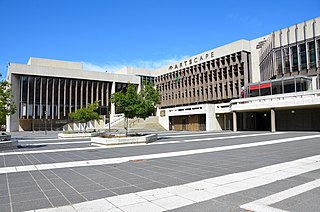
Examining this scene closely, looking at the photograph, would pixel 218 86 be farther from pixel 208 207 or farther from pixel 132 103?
pixel 208 207

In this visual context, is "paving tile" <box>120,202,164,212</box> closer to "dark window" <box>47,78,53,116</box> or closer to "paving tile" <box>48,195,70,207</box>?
"paving tile" <box>48,195,70,207</box>

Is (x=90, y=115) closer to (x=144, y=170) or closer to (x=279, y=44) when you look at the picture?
(x=144, y=170)

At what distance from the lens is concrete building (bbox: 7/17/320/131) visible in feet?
115

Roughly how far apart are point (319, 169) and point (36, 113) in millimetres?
61402

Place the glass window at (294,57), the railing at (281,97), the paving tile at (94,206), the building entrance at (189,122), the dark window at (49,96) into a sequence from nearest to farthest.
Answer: the paving tile at (94,206) < the railing at (281,97) < the glass window at (294,57) < the building entrance at (189,122) < the dark window at (49,96)

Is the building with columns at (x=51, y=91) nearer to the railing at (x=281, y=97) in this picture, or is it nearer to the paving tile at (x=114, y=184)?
the railing at (x=281, y=97)

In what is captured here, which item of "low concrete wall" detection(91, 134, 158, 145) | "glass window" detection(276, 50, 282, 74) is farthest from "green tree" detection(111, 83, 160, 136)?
"glass window" detection(276, 50, 282, 74)

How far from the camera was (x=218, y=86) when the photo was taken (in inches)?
2133

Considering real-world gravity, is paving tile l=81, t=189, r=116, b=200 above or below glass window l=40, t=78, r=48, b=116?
below

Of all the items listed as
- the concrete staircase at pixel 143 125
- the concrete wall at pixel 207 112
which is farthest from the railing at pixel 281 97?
the concrete staircase at pixel 143 125

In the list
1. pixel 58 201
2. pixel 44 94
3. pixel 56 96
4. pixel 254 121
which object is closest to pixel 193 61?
pixel 254 121

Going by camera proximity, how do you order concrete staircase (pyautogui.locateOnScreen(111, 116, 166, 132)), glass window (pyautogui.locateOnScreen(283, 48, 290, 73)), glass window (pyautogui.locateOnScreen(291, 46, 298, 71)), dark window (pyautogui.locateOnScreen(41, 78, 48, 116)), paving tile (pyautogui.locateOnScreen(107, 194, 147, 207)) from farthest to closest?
dark window (pyautogui.locateOnScreen(41, 78, 48, 116)), concrete staircase (pyautogui.locateOnScreen(111, 116, 166, 132)), glass window (pyautogui.locateOnScreen(283, 48, 290, 73)), glass window (pyautogui.locateOnScreen(291, 46, 298, 71)), paving tile (pyautogui.locateOnScreen(107, 194, 147, 207))

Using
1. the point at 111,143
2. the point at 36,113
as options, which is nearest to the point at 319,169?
the point at 111,143

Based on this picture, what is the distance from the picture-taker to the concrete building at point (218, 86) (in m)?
35.1
